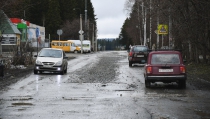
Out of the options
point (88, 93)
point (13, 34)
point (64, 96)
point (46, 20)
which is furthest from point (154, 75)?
point (46, 20)

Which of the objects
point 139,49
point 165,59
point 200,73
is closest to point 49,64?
point 200,73

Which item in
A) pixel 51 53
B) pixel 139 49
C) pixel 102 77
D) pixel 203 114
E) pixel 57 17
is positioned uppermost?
pixel 57 17

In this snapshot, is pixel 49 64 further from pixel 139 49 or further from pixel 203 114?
pixel 203 114

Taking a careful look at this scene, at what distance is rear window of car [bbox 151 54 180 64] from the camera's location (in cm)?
1666

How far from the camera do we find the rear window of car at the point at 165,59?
54.6ft

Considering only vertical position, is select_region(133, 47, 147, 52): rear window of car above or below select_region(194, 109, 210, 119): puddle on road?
above

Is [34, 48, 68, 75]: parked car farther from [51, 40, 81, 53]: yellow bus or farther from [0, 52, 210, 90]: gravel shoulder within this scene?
[51, 40, 81, 53]: yellow bus

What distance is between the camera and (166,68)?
54.1 ft

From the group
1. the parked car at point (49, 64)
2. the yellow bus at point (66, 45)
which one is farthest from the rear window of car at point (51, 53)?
the yellow bus at point (66, 45)

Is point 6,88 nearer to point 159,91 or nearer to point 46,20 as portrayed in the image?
point 159,91

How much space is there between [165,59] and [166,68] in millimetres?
415

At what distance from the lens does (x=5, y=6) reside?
2389 centimetres

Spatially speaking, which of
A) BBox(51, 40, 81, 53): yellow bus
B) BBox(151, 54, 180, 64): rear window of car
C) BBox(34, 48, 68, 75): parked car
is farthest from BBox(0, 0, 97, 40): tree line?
BBox(151, 54, 180, 64): rear window of car

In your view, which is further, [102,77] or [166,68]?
[102,77]
